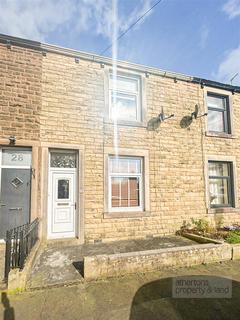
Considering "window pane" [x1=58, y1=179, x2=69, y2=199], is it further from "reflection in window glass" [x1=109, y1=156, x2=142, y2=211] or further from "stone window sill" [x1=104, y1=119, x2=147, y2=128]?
"stone window sill" [x1=104, y1=119, x2=147, y2=128]

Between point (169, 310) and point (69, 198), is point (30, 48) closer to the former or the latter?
point (69, 198)

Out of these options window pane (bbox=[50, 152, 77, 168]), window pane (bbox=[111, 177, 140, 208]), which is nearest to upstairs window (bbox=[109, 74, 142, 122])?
window pane (bbox=[50, 152, 77, 168])

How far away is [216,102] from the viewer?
392 inches

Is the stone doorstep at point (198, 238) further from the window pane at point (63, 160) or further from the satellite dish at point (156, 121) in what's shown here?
the window pane at point (63, 160)

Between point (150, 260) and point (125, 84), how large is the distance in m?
6.08

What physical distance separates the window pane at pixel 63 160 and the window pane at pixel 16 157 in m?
0.70

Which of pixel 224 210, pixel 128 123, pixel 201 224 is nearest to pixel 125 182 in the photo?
pixel 128 123

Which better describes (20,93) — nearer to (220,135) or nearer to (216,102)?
(220,135)

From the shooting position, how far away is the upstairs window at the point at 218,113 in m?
9.73

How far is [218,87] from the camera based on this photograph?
32.3ft

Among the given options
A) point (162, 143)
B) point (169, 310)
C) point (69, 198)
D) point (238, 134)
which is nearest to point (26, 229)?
point (69, 198)

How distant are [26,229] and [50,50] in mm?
5599

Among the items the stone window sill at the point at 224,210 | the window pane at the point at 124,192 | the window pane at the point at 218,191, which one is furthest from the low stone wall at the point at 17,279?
the window pane at the point at 218,191

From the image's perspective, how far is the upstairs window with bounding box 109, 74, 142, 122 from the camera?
824 cm
